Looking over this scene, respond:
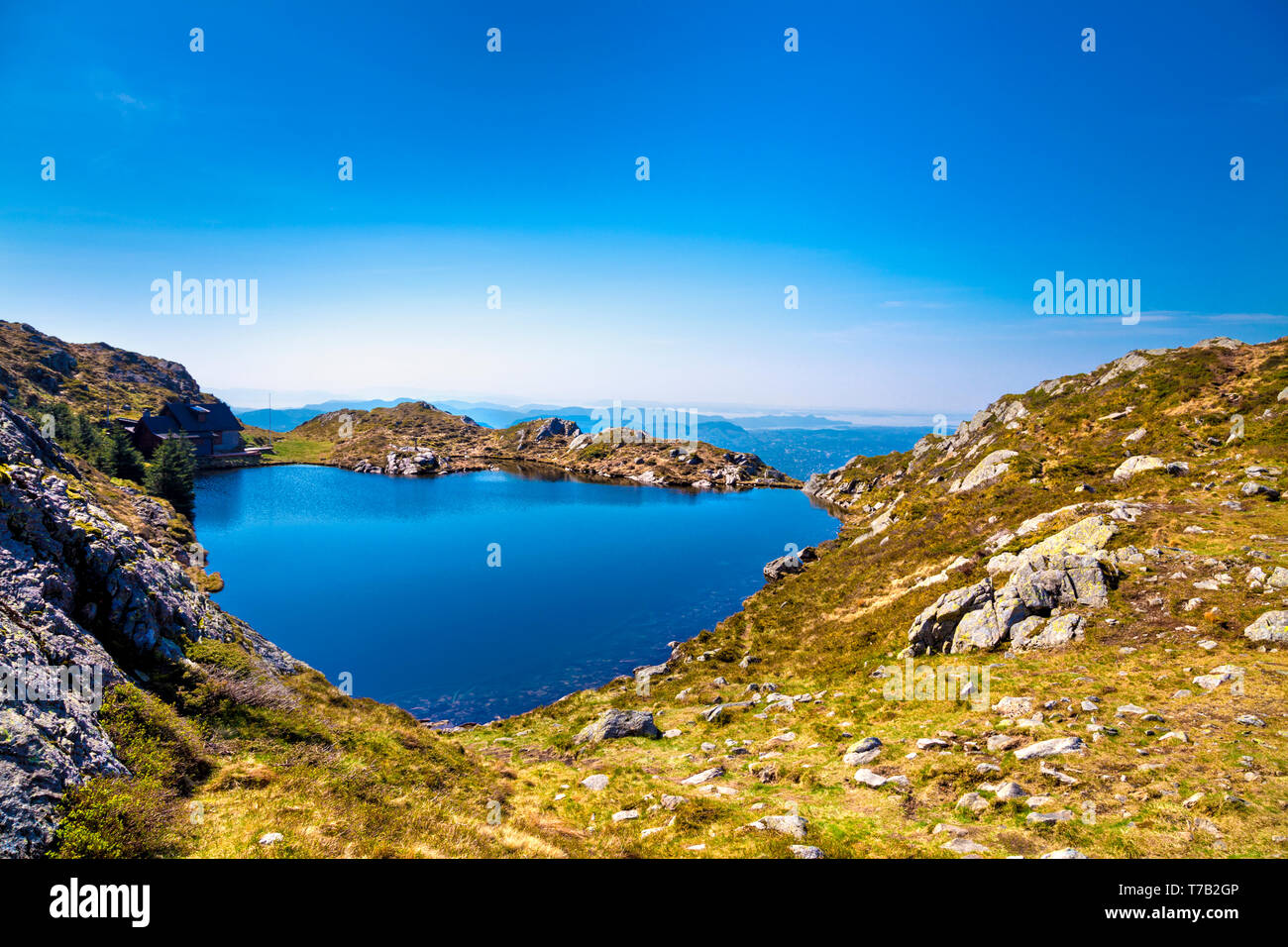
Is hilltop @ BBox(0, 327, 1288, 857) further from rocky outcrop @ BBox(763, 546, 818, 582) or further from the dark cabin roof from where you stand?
the dark cabin roof

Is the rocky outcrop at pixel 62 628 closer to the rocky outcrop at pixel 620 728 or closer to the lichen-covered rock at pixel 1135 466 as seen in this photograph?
the rocky outcrop at pixel 620 728

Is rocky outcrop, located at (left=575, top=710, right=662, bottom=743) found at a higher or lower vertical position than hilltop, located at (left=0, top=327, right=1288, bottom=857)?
lower

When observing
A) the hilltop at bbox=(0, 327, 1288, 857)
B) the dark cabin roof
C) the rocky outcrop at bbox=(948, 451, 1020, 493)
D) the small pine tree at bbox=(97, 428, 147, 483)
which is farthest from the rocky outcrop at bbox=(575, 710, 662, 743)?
the dark cabin roof

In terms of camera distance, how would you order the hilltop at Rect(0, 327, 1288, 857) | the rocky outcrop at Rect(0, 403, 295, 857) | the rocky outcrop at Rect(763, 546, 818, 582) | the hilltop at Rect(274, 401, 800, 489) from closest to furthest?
the rocky outcrop at Rect(0, 403, 295, 857), the hilltop at Rect(0, 327, 1288, 857), the rocky outcrop at Rect(763, 546, 818, 582), the hilltop at Rect(274, 401, 800, 489)

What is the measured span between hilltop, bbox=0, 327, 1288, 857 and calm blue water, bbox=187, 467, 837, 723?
808 centimetres

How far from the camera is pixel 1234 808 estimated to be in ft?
33.2

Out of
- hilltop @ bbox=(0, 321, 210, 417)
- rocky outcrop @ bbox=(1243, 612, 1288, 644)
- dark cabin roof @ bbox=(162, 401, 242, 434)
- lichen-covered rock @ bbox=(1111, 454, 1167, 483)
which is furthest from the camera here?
dark cabin roof @ bbox=(162, 401, 242, 434)

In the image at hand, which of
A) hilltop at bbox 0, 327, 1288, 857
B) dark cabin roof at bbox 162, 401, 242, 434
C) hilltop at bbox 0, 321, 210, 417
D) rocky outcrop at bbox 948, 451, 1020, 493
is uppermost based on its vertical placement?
hilltop at bbox 0, 321, 210, 417

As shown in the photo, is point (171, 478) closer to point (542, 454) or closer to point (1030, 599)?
point (1030, 599)

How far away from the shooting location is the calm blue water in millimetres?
35875

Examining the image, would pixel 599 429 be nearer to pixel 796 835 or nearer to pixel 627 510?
pixel 627 510

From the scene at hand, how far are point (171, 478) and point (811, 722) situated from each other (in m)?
96.7

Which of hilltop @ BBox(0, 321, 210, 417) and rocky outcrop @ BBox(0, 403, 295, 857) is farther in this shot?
hilltop @ BBox(0, 321, 210, 417)
